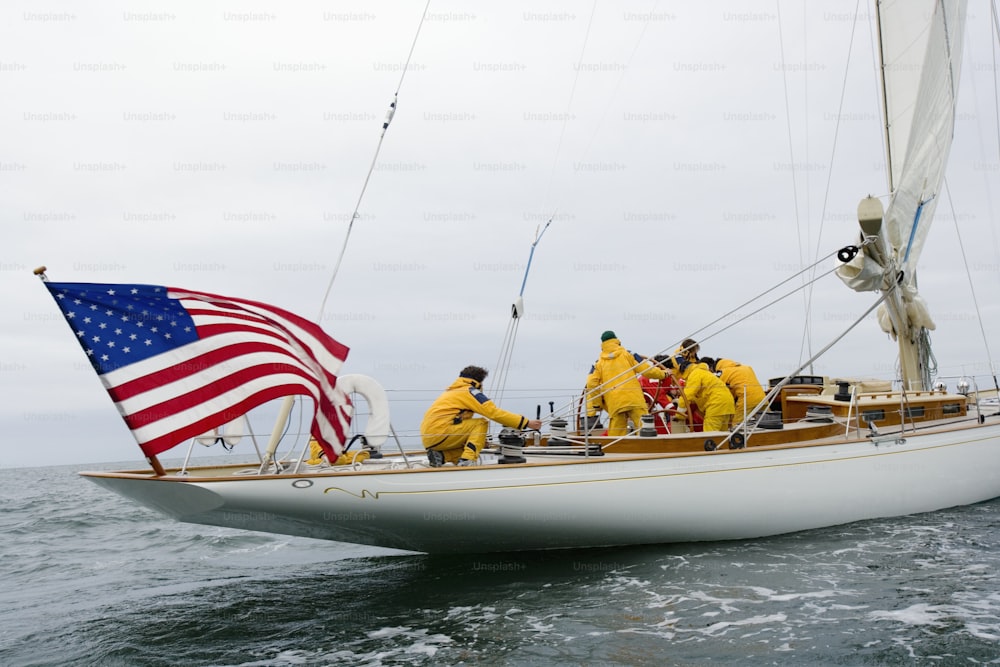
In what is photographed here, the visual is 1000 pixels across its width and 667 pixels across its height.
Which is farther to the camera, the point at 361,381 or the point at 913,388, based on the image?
the point at 913,388

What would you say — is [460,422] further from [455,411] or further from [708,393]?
[708,393]

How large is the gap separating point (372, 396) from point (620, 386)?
132 inches

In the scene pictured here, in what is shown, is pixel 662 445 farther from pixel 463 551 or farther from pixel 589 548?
pixel 463 551

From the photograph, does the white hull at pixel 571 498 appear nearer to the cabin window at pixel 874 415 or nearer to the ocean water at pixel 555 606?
the ocean water at pixel 555 606

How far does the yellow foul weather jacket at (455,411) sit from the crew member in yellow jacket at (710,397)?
2.64m

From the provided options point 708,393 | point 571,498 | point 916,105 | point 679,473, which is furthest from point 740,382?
point 916,105

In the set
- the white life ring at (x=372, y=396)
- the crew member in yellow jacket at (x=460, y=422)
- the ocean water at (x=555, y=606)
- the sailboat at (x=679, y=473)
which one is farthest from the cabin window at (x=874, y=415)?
the white life ring at (x=372, y=396)

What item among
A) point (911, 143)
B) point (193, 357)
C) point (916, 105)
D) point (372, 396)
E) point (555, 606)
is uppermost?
point (916, 105)

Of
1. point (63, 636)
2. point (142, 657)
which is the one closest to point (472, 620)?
point (142, 657)

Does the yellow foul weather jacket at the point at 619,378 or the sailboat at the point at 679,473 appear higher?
the yellow foul weather jacket at the point at 619,378

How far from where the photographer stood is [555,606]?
5.93 metres

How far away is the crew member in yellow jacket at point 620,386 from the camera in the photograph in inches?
333

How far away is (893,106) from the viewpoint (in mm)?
11328

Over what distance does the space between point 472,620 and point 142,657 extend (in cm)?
252
